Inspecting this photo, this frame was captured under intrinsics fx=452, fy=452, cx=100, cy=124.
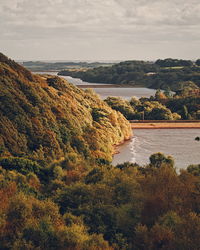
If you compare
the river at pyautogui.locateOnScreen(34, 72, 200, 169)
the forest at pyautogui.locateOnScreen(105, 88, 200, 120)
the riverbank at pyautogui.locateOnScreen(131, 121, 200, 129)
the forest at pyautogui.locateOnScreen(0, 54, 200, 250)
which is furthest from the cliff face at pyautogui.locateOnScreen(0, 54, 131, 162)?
the forest at pyautogui.locateOnScreen(105, 88, 200, 120)

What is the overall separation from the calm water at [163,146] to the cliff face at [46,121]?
319cm

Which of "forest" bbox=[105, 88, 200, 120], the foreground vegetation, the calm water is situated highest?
the foreground vegetation

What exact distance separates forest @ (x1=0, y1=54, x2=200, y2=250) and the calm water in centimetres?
820

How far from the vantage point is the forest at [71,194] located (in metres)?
23.3

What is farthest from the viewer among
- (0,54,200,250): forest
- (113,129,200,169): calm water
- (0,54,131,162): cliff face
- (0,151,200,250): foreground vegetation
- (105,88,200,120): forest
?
(105,88,200,120): forest

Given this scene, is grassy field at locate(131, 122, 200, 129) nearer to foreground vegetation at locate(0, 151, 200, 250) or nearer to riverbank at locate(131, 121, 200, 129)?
riverbank at locate(131, 121, 200, 129)

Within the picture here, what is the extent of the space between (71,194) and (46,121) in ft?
80.6

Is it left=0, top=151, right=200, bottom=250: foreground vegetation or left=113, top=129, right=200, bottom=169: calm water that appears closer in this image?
left=0, top=151, right=200, bottom=250: foreground vegetation

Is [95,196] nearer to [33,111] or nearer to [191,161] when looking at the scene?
[33,111]

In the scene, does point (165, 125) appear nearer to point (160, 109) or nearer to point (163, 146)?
point (160, 109)

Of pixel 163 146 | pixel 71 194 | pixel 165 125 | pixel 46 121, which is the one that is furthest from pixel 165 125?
pixel 71 194

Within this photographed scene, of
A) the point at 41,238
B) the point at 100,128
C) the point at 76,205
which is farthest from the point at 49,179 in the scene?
the point at 100,128

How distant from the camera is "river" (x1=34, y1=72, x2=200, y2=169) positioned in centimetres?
6569

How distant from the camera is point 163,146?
7706cm
